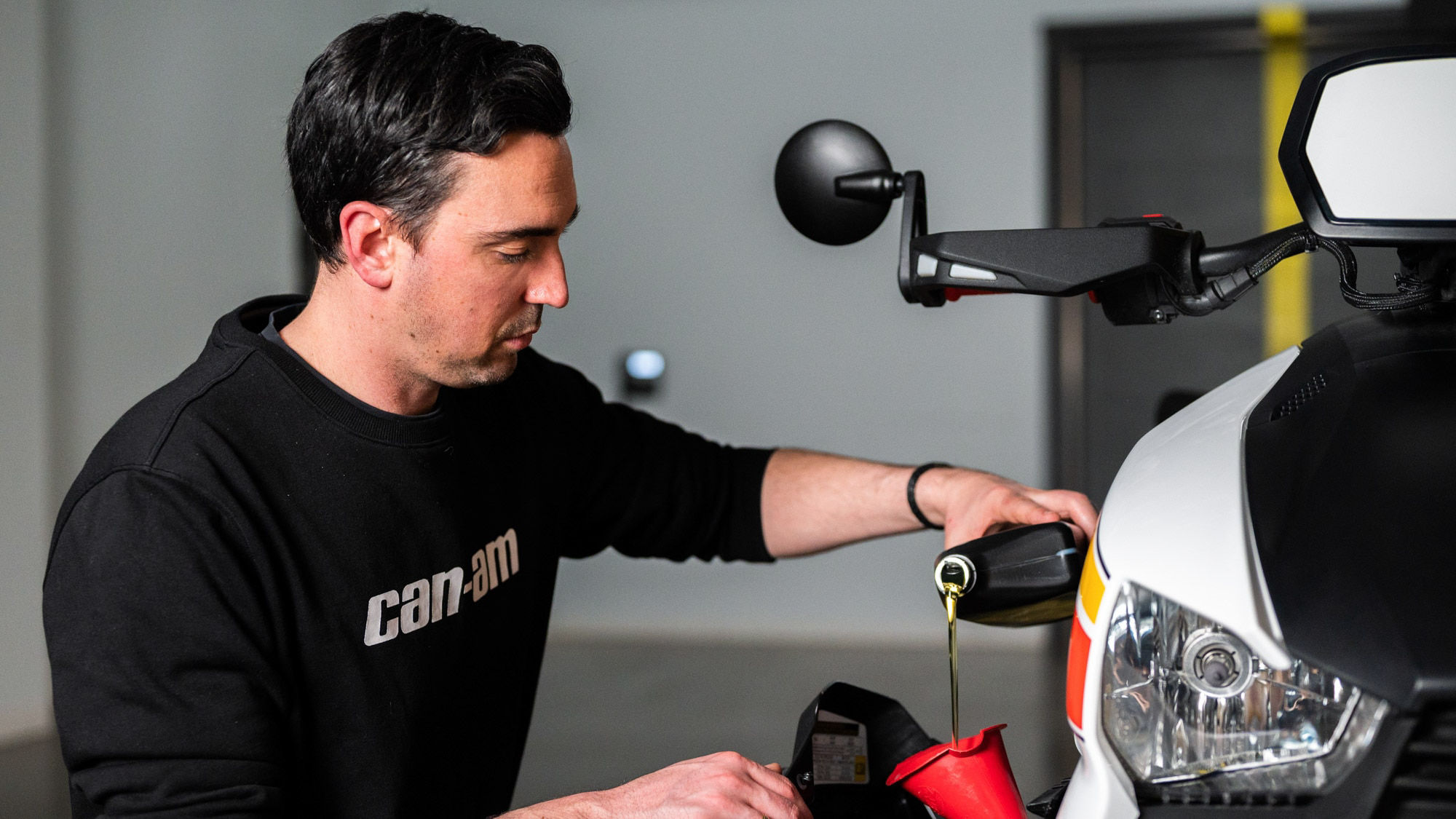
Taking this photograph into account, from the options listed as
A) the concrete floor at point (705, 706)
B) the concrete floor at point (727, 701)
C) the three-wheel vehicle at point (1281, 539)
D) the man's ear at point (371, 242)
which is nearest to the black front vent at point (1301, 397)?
the three-wheel vehicle at point (1281, 539)

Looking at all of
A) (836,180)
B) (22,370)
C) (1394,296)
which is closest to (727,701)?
(22,370)

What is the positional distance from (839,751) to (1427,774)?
430 mm

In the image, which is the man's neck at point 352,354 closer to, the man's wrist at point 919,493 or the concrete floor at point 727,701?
the man's wrist at point 919,493

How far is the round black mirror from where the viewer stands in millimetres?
962

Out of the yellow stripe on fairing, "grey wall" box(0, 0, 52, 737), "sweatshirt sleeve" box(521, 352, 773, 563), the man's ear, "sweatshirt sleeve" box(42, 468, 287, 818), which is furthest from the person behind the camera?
"grey wall" box(0, 0, 52, 737)

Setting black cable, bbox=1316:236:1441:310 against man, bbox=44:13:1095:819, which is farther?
man, bbox=44:13:1095:819

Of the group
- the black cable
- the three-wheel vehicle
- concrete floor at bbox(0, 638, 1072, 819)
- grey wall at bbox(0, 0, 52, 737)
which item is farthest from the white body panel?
grey wall at bbox(0, 0, 52, 737)

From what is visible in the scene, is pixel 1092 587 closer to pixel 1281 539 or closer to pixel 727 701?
Answer: pixel 1281 539

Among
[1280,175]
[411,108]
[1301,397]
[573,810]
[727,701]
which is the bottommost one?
[727,701]

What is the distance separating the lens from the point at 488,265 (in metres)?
1.16

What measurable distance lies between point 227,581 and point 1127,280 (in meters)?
0.82

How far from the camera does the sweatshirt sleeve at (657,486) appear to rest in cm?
153

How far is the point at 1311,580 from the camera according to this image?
603 mm

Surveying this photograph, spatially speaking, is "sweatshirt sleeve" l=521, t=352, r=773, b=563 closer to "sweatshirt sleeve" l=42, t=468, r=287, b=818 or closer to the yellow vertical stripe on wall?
"sweatshirt sleeve" l=42, t=468, r=287, b=818
